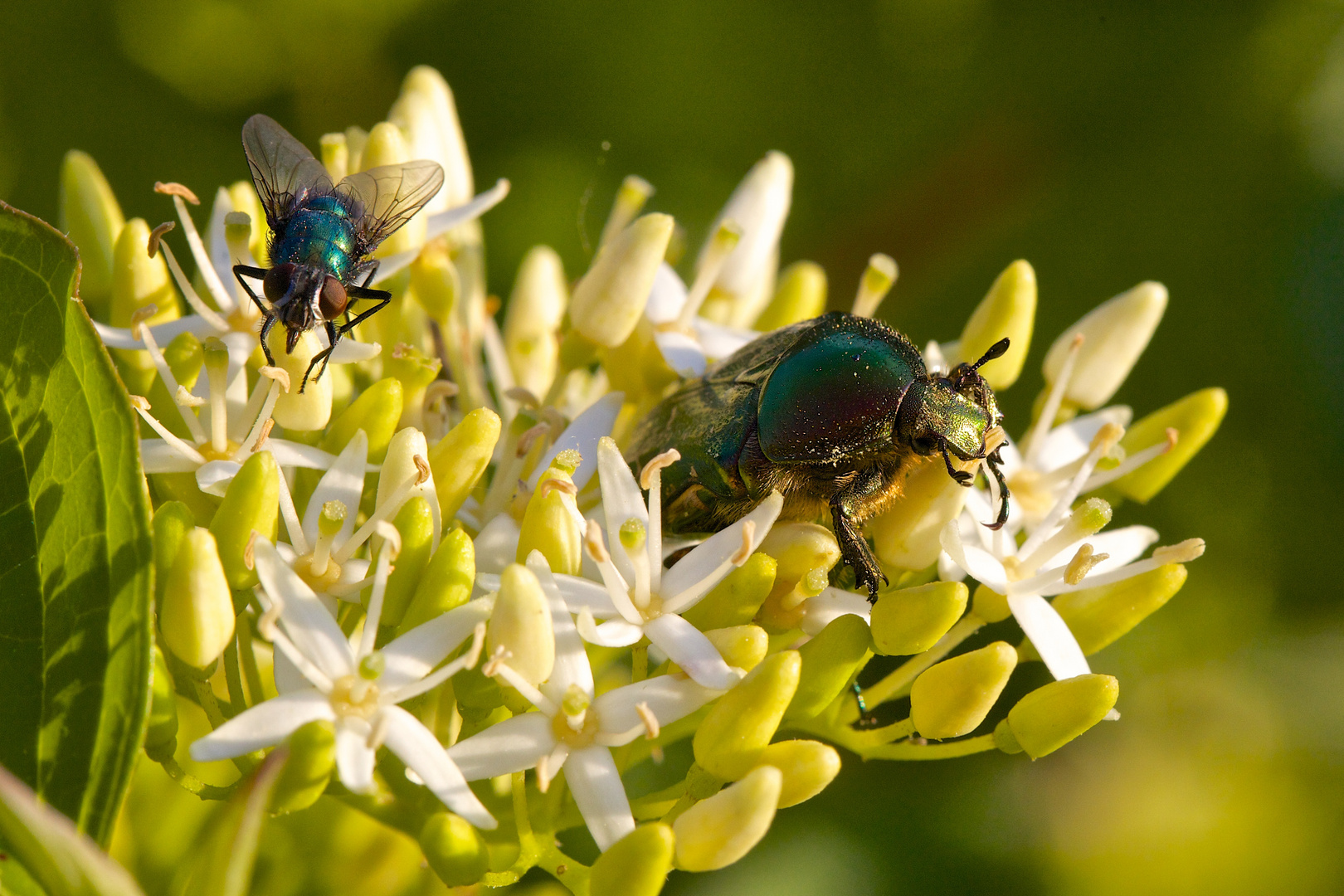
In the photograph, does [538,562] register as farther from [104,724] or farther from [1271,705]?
[1271,705]

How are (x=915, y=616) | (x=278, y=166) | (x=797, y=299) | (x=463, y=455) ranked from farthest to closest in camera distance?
(x=797, y=299)
(x=278, y=166)
(x=463, y=455)
(x=915, y=616)

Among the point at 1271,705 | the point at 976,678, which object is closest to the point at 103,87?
the point at 976,678

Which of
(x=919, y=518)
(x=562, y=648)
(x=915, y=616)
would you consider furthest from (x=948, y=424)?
(x=562, y=648)

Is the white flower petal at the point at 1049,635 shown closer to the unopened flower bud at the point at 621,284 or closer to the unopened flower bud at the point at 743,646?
the unopened flower bud at the point at 743,646

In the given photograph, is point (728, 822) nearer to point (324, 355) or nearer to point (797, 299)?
point (324, 355)

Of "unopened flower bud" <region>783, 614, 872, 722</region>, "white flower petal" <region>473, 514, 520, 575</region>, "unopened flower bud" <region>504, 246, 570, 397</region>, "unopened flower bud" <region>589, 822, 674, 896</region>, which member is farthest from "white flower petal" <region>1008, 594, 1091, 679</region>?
"unopened flower bud" <region>504, 246, 570, 397</region>
